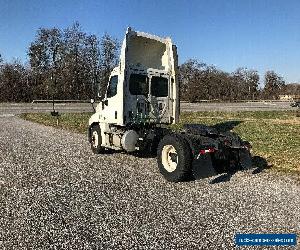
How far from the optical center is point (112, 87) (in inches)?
443

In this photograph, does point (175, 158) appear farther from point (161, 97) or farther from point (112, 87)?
point (112, 87)

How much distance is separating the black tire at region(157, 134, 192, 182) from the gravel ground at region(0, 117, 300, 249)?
0.23 m

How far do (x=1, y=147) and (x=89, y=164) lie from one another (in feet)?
15.5

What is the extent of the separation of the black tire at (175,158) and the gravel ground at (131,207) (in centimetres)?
23

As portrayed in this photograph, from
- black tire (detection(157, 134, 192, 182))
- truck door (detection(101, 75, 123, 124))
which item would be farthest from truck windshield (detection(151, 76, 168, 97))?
black tire (detection(157, 134, 192, 182))

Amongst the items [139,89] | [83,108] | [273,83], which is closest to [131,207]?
[139,89]

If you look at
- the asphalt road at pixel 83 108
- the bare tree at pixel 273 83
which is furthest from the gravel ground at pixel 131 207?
the bare tree at pixel 273 83

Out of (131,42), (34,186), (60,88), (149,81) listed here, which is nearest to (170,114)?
(149,81)

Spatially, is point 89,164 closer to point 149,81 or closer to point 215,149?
point 149,81

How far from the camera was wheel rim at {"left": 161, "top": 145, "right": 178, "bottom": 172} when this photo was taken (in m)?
8.59

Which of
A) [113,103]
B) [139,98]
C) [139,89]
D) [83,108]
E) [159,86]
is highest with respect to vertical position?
[159,86]

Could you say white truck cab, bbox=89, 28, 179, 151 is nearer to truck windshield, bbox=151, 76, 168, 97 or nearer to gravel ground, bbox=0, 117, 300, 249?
truck windshield, bbox=151, 76, 168, 97

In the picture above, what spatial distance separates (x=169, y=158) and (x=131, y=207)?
8.38ft

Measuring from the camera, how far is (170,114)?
1173 cm
